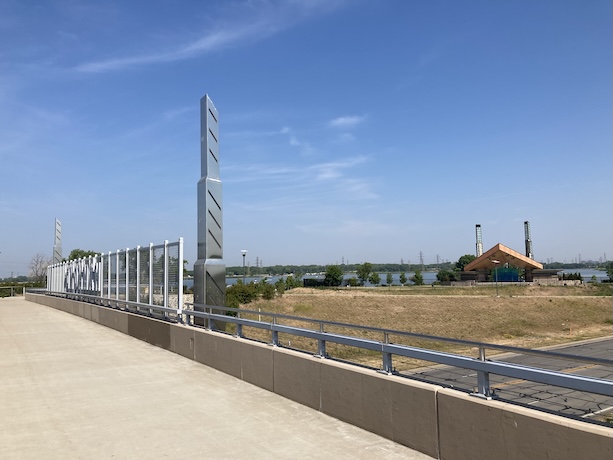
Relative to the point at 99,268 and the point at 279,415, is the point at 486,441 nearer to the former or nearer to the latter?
the point at 279,415

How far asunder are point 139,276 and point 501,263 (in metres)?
88.7

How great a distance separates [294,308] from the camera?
45.2m

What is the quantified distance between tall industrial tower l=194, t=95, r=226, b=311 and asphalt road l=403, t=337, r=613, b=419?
5339mm

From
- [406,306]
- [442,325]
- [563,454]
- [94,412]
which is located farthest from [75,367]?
[406,306]

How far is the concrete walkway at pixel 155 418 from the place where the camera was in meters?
5.58

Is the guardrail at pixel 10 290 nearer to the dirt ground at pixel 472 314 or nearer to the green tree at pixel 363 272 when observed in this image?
the dirt ground at pixel 472 314

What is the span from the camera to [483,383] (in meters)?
4.75

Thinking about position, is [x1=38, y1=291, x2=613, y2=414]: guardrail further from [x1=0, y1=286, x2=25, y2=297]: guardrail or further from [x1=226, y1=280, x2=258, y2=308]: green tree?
[x1=0, y1=286, x2=25, y2=297]: guardrail

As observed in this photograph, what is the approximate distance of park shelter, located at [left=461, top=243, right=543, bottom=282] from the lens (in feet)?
301

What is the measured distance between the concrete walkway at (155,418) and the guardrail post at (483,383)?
0.98m

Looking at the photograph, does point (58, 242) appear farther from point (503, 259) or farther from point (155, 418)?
point (503, 259)

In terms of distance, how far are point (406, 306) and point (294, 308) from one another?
12.0 m

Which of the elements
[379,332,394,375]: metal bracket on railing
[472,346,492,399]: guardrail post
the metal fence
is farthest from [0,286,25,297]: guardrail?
[472,346,492,399]: guardrail post

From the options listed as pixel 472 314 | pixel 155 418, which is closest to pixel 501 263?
pixel 472 314
